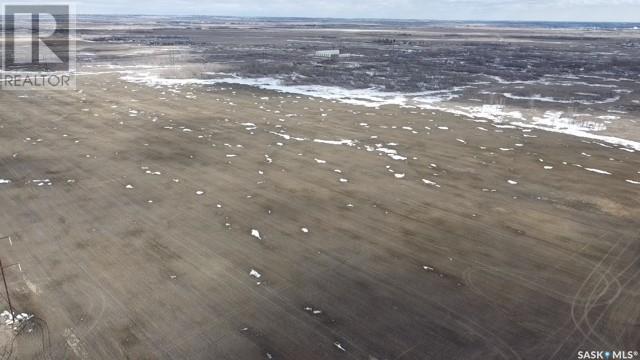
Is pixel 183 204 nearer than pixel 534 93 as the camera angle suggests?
Yes

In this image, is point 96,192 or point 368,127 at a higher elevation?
point 368,127

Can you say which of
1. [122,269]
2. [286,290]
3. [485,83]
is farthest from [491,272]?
[485,83]

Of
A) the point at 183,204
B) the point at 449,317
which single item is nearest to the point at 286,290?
the point at 449,317

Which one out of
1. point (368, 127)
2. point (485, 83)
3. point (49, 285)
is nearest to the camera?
point (49, 285)

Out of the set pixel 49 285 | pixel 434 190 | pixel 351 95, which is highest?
pixel 351 95

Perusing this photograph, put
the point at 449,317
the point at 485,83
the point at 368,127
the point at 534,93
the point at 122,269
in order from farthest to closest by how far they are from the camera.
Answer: the point at 485,83
the point at 534,93
the point at 368,127
the point at 122,269
the point at 449,317

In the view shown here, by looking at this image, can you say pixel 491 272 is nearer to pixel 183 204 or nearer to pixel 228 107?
pixel 183 204

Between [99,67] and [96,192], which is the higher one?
[99,67]

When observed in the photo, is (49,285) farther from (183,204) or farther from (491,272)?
(491,272)

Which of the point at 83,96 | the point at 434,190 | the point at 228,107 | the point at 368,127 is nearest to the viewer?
the point at 434,190
